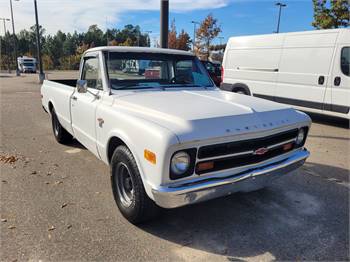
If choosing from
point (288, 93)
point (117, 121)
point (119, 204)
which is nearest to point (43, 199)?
point (119, 204)

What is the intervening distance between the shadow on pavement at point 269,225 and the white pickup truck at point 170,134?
47 centimetres

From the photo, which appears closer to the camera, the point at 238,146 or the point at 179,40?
the point at 238,146

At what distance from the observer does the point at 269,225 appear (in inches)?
126

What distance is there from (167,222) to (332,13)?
1776 centimetres

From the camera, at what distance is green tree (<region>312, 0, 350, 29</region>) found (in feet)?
52.2

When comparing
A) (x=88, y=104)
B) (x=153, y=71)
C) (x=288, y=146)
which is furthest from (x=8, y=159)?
(x=288, y=146)

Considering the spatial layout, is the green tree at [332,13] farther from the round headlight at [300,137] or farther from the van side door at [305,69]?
the round headlight at [300,137]

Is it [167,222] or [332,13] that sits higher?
[332,13]

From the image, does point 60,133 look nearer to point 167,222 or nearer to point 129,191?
point 129,191

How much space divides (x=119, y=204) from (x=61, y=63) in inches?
2677

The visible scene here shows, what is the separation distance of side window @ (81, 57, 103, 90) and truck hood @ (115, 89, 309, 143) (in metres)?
0.60

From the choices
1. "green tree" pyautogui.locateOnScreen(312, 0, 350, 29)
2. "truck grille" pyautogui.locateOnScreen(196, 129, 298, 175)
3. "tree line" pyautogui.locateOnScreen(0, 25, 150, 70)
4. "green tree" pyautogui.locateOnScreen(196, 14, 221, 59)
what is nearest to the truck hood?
"truck grille" pyautogui.locateOnScreen(196, 129, 298, 175)

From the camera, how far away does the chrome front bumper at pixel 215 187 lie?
250 centimetres

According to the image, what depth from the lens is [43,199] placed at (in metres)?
3.71
